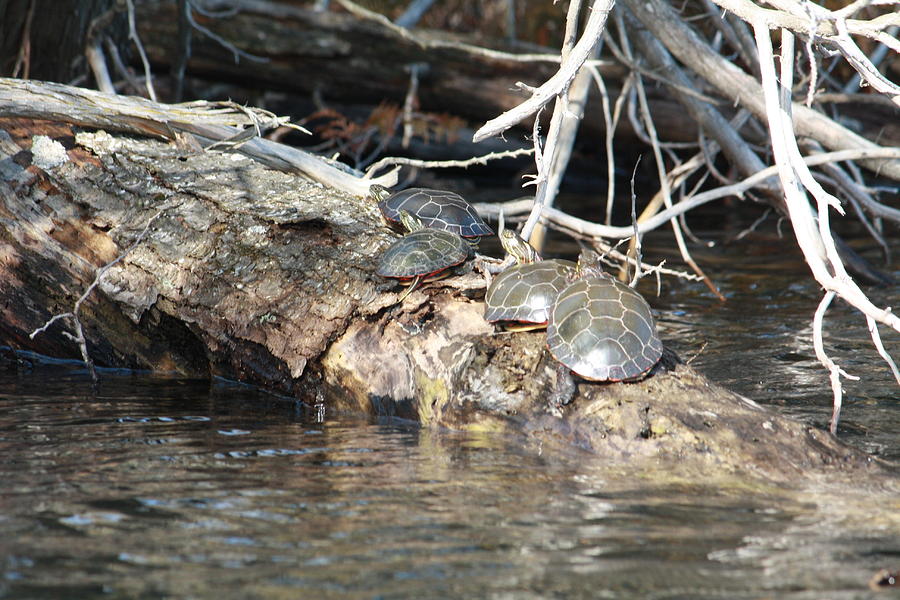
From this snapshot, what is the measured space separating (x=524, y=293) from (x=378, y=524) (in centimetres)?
143

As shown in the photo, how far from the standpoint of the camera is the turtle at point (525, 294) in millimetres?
3879

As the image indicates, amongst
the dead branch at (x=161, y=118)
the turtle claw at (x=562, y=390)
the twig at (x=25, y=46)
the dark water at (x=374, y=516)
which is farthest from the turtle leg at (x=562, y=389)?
the twig at (x=25, y=46)

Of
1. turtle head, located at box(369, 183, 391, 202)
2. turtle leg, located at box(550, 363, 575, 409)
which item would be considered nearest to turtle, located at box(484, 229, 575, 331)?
turtle leg, located at box(550, 363, 575, 409)

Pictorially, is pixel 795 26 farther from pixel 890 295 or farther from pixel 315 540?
pixel 890 295

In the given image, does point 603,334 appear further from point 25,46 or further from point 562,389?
point 25,46

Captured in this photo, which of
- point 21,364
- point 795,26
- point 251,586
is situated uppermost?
point 795,26

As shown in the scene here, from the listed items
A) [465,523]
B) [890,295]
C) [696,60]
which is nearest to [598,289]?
[465,523]

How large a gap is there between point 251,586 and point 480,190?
1120cm

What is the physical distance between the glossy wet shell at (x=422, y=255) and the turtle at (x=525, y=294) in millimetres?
278

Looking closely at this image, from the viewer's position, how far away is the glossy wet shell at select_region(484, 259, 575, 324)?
3877mm

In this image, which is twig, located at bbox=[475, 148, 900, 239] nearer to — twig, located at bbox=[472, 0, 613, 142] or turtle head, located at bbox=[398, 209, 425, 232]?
turtle head, located at bbox=[398, 209, 425, 232]

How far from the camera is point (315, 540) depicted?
8.79ft

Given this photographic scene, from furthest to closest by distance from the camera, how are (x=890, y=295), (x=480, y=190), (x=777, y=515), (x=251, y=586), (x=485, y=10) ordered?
(x=485, y=10) → (x=480, y=190) → (x=890, y=295) → (x=777, y=515) → (x=251, y=586)

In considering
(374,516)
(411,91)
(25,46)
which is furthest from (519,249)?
(411,91)
